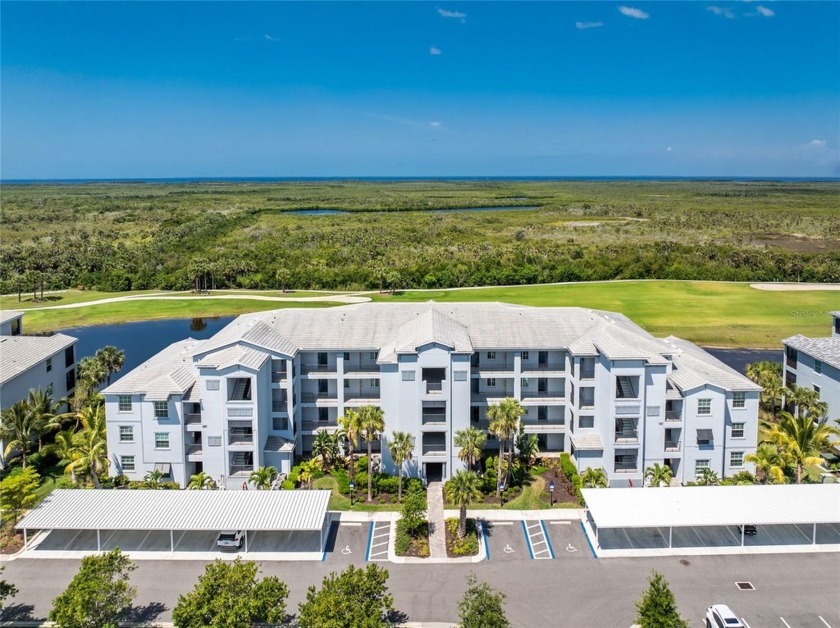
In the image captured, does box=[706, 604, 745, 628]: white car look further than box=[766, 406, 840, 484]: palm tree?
No

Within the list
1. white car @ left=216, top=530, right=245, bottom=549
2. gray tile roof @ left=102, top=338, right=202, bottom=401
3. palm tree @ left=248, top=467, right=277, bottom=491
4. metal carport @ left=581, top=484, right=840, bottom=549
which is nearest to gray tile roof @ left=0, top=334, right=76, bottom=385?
gray tile roof @ left=102, top=338, right=202, bottom=401

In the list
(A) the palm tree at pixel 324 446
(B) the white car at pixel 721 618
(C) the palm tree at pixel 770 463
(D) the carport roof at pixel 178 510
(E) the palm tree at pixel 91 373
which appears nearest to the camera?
A: (B) the white car at pixel 721 618

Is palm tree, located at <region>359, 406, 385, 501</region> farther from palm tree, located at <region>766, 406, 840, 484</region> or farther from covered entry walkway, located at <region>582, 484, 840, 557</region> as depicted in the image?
palm tree, located at <region>766, 406, 840, 484</region>

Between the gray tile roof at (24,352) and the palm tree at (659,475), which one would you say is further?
the gray tile roof at (24,352)

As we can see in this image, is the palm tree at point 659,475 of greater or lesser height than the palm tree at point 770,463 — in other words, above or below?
below

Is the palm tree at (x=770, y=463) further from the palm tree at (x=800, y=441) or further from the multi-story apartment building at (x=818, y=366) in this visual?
the multi-story apartment building at (x=818, y=366)

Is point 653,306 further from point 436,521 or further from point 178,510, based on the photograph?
point 178,510

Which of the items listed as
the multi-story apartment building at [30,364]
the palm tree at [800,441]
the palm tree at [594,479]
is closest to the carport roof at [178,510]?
the multi-story apartment building at [30,364]
